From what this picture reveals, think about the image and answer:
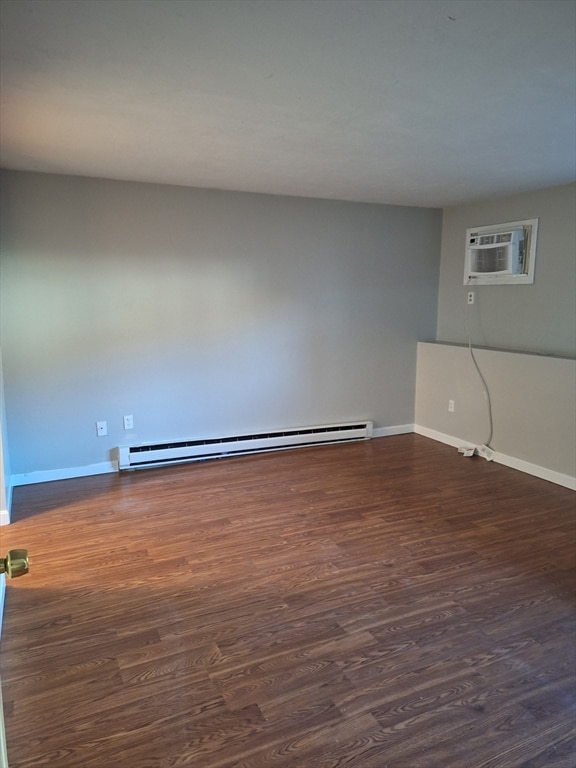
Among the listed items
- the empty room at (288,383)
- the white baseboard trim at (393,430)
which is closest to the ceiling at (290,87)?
the empty room at (288,383)

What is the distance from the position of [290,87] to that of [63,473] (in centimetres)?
312

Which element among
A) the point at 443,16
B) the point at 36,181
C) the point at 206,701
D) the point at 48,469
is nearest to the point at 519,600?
the point at 206,701

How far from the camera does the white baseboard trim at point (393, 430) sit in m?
4.89

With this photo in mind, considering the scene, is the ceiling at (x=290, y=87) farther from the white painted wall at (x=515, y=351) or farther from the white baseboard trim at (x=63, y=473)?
the white baseboard trim at (x=63, y=473)

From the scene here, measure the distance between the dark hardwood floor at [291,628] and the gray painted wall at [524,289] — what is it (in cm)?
130

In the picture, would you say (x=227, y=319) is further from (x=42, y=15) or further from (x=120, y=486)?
(x=42, y=15)

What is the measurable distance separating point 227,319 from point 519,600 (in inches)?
113

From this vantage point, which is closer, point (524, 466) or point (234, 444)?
point (524, 466)

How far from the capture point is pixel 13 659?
6.22 ft

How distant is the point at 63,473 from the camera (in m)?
3.75

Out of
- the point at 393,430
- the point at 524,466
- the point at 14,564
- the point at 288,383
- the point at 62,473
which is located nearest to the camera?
the point at 14,564

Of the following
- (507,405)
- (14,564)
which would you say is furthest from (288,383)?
(14,564)

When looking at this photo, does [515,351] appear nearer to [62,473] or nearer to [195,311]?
[195,311]

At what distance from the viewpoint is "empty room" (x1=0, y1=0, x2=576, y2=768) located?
1589mm
